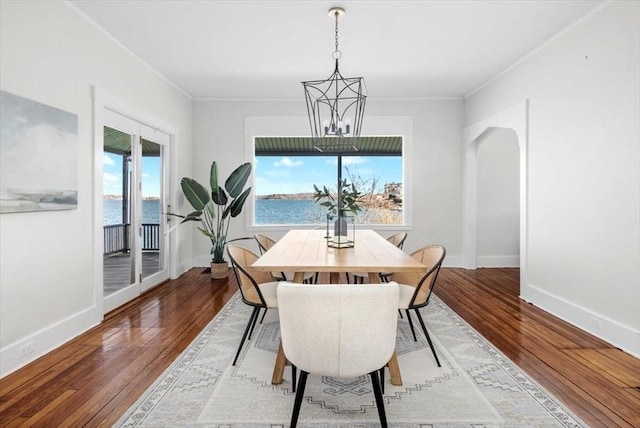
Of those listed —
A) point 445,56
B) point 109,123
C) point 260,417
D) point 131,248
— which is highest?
point 445,56

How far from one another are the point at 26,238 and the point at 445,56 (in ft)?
13.9

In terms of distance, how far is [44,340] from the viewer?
2.75m

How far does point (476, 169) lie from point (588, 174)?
8.98 ft

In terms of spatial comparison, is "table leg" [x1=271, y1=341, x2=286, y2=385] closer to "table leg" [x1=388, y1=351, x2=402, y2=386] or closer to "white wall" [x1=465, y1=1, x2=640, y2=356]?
"table leg" [x1=388, y1=351, x2=402, y2=386]

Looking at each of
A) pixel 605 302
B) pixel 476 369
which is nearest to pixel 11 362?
pixel 476 369

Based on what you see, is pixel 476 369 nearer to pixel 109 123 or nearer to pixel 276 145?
pixel 109 123

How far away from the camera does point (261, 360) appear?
263 centimetres

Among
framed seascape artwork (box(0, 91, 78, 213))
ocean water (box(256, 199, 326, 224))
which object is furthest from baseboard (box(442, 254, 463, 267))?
framed seascape artwork (box(0, 91, 78, 213))

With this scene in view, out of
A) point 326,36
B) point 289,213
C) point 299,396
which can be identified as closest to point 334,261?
point 299,396

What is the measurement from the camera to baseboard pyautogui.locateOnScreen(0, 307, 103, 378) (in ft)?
8.00

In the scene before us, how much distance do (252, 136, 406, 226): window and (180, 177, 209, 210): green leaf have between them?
97 cm

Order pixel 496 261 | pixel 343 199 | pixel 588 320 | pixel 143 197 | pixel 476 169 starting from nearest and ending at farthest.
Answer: pixel 343 199
pixel 588 320
pixel 143 197
pixel 476 169
pixel 496 261

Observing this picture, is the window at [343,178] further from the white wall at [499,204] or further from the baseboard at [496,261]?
the baseboard at [496,261]

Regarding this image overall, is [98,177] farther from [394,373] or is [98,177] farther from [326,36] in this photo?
[394,373]
